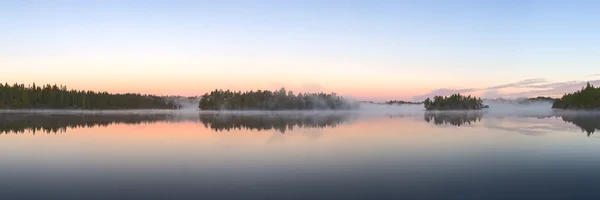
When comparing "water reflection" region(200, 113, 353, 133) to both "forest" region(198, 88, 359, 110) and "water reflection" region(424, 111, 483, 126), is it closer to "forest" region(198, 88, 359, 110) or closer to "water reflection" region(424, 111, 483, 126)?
"water reflection" region(424, 111, 483, 126)

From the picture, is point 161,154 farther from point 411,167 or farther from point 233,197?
point 411,167

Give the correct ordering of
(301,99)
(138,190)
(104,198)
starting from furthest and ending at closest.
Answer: (301,99) < (138,190) < (104,198)

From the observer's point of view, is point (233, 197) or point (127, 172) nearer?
point (233, 197)

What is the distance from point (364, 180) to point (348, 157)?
228 inches

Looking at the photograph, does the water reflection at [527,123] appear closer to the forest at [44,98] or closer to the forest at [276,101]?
the forest at [276,101]

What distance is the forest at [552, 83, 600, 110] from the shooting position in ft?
479

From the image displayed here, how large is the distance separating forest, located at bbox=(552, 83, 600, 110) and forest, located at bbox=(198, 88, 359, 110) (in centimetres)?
9060

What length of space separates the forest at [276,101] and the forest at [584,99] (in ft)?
297

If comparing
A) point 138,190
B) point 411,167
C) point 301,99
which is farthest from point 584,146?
point 301,99

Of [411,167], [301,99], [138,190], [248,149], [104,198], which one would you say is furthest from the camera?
[301,99]

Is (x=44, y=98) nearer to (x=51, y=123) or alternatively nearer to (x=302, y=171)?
(x=51, y=123)

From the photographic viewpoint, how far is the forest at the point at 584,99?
145900 millimetres

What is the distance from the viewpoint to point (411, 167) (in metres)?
17.2

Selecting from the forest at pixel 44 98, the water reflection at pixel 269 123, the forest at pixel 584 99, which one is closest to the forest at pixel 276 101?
the forest at pixel 44 98
